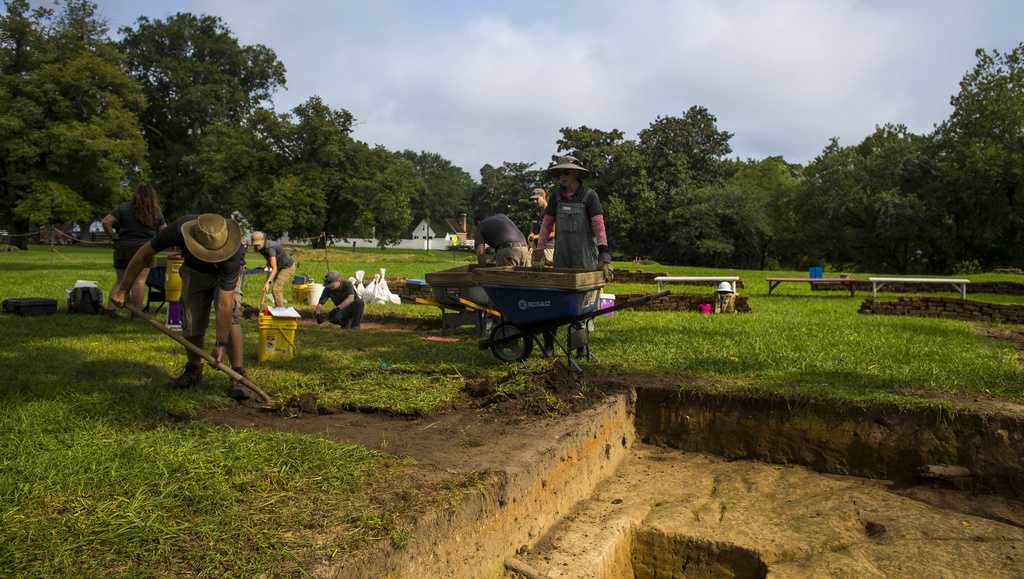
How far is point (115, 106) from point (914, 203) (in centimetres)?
4012

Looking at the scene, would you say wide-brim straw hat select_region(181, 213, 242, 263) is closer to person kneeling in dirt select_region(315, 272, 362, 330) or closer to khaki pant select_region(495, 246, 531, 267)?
khaki pant select_region(495, 246, 531, 267)

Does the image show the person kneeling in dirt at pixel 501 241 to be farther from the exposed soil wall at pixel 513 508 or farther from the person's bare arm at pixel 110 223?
the person's bare arm at pixel 110 223

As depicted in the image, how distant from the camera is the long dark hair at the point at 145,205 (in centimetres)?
755

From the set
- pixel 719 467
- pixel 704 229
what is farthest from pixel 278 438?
pixel 704 229

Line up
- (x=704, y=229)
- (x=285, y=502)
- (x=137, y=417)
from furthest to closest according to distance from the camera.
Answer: (x=704, y=229) < (x=137, y=417) < (x=285, y=502)

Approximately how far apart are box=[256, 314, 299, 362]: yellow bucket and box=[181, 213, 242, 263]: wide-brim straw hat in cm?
164

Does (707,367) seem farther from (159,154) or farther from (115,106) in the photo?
(159,154)

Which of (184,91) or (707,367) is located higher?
(184,91)

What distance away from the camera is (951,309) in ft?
40.3

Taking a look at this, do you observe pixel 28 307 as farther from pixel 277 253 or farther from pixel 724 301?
pixel 724 301

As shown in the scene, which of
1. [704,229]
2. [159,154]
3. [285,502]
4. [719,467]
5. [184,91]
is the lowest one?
[719,467]

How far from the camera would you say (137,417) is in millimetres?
4125

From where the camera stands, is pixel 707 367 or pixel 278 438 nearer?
pixel 278 438

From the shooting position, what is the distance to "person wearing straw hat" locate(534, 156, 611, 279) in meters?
6.57
